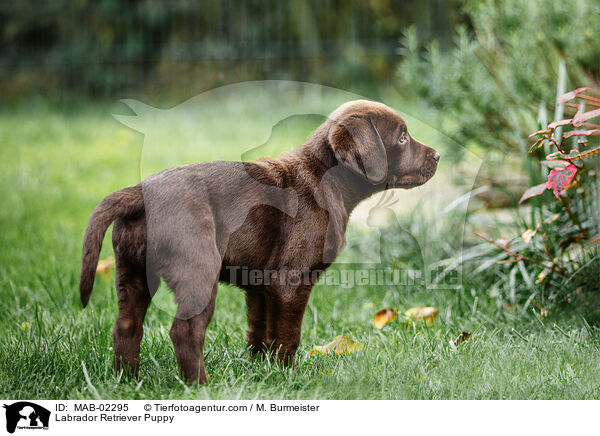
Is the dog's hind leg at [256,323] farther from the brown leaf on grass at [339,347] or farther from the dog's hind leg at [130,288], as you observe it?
the dog's hind leg at [130,288]

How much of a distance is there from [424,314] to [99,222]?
184 cm

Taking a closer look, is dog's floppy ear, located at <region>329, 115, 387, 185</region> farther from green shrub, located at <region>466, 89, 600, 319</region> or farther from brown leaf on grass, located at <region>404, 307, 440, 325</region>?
brown leaf on grass, located at <region>404, 307, 440, 325</region>

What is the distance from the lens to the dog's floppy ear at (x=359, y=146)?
2500 millimetres

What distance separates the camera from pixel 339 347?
2885 millimetres

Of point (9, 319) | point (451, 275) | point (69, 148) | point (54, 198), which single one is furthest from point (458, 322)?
point (69, 148)

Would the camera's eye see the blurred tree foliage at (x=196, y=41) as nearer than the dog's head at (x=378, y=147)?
No

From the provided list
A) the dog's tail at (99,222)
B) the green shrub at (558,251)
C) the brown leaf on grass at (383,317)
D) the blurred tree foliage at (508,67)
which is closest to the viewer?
the dog's tail at (99,222)

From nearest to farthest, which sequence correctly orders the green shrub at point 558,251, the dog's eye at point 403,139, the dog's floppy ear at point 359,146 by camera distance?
the dog's floppy ear at point 359,146 < the dog's eye at point 403,139 < the green shrub at point 558,251

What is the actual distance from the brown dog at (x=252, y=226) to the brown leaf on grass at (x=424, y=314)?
0.96 meters

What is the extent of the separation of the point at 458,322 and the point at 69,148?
4823mm

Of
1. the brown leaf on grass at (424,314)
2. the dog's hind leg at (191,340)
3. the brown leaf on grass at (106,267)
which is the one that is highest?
the dog's hind leg at (191,340)

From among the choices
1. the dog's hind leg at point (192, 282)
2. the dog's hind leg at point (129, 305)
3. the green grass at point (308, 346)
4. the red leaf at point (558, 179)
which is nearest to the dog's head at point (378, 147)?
the green grass at point (308, 346)

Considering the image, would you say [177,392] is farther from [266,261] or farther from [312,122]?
[312,122]

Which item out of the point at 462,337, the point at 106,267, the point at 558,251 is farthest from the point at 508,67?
the point at 106,267
